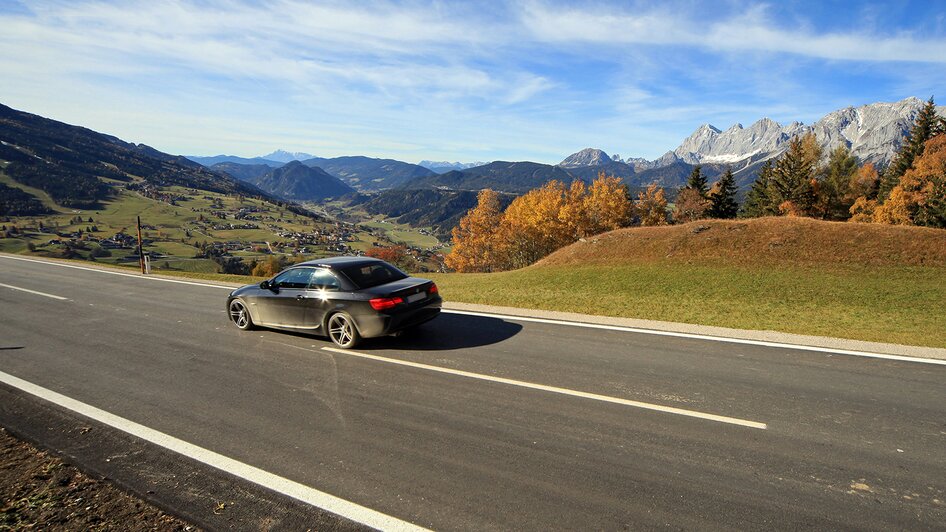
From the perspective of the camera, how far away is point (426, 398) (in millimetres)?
6223

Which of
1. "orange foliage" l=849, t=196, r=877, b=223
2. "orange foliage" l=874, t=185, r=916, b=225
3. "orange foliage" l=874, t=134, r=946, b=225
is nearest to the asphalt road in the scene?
"orange foliage" l=874, t=134, r=946, b=225

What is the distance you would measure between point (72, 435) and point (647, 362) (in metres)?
8.22

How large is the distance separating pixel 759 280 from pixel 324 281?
1690 cm

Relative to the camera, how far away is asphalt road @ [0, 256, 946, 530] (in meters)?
3.89

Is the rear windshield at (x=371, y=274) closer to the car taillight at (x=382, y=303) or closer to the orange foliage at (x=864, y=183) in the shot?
the car taillight at (x=382, y=303)

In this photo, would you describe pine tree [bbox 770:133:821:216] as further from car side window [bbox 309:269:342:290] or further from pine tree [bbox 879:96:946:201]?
car side window [bbox 309:269:342:290]

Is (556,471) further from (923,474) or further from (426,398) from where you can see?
(923,474)

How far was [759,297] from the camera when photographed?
1507cm

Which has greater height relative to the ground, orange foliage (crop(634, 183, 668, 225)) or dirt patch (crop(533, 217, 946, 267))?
orange foliage (crop(634, 183, 668, 225))

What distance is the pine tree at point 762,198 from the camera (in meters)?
58.7

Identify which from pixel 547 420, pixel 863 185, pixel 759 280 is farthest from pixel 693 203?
pixel 547 420

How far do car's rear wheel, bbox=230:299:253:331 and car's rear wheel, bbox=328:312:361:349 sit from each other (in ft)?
8.59

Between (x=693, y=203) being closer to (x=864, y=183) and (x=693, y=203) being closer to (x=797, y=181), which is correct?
(x=797, y=181)

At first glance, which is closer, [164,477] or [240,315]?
[164,477]
